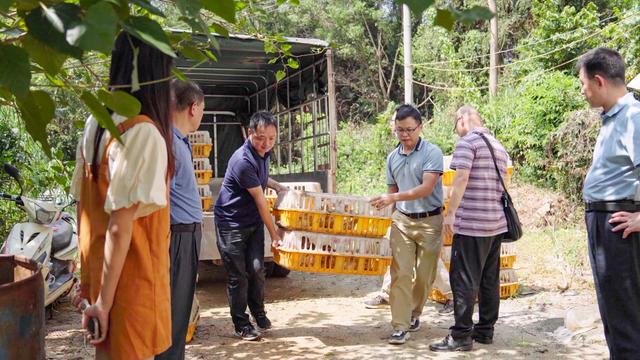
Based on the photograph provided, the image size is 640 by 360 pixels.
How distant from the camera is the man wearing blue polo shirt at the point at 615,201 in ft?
9.68

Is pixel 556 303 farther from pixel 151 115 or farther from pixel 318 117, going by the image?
pixel 151 115

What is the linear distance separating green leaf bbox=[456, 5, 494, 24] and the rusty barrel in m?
2.08

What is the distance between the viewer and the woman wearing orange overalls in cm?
166

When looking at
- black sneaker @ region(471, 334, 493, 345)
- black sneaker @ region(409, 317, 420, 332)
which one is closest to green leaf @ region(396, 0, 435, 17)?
black sneaker @ region(471, 334, 493, 345)

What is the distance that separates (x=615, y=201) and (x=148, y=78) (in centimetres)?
247

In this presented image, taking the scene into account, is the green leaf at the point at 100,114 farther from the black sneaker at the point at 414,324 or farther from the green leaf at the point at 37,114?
the black sneaker at the point at 414,324

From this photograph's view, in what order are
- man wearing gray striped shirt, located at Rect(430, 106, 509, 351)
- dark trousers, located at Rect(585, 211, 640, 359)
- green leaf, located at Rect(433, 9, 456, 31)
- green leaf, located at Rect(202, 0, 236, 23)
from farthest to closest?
man wearing gray striped shirt, located at Rect(430, 106, 509, 351) → dark trousers, located at Rect(585, 211, 640, 359) → green leaf, located at Rect(202, 0, 236, 23) → green leaf, located at Rect(433, 9, 456, 31)

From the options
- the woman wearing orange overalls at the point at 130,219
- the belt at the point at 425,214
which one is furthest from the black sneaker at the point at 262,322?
the woman wearing orange overalls at the point at 130,219

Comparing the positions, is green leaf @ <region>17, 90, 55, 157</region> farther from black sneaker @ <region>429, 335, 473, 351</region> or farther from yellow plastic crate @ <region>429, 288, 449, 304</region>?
yellow plastic crate @ <region>429, 288, 449, 304</region>

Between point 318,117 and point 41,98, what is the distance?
6163 mm

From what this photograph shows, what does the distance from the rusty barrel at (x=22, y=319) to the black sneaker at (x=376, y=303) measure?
137 inches

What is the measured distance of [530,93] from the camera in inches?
469

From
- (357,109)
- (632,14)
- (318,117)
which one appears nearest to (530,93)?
(632,14)

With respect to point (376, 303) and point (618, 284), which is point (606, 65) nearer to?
point (618, 284)
